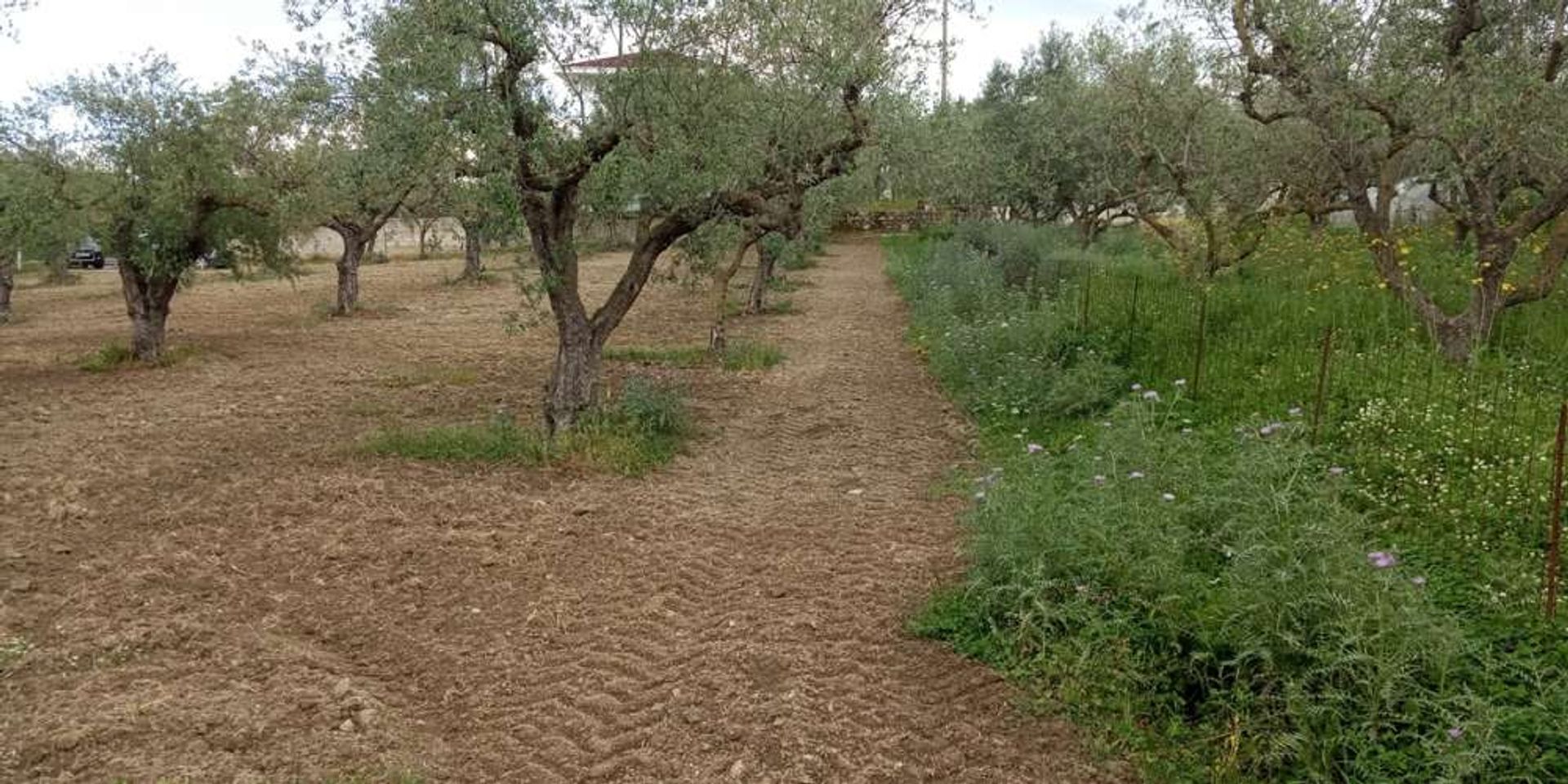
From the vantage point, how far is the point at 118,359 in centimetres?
1377

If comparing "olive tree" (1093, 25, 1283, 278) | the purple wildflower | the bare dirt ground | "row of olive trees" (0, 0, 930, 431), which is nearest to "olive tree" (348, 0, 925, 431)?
"row of olive trees" (0, 0, 930, 431)

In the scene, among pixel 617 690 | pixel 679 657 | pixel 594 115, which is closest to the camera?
pixel 617 690

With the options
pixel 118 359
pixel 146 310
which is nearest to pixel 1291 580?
pixel 146 310

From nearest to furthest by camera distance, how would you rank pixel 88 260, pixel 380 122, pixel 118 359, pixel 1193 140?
pixel 380 122, pixel 118 359, pixel 1193 140, pixel 88 260

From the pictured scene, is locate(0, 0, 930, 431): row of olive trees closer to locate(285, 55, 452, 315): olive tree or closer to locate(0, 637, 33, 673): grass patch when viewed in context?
locate(285, 55, 452, 315): olive tree

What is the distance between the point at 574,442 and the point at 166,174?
782 centimetres

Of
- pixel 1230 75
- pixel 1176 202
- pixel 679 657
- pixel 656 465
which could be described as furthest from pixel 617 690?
pixel 1176 202

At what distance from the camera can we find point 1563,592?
4.71 m

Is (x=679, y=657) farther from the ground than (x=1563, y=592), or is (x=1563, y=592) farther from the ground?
(x=1563, y=592)

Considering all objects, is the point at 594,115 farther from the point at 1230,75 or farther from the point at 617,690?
the point at 1230,75

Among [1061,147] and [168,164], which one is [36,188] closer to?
[168,164]

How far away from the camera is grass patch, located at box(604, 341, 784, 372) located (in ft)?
45.7

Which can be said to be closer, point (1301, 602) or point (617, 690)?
point (1301, 602)

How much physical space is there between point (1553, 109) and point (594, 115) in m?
8.34
